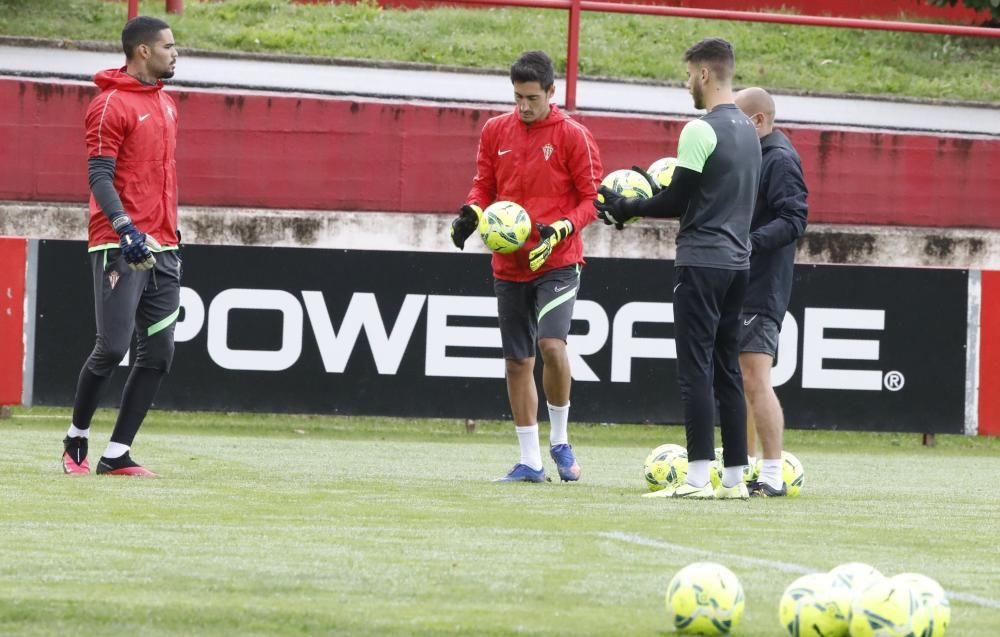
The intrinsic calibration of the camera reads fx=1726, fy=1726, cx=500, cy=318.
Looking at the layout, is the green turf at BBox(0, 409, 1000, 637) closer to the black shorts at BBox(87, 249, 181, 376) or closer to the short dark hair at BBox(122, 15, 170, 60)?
the black shorts at BBox(87, 249, 181, 376)

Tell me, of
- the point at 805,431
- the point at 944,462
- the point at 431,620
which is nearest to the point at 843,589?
the point at 431,620

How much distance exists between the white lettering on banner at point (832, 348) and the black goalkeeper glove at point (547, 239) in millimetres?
6013

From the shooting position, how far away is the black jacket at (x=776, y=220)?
880 cm

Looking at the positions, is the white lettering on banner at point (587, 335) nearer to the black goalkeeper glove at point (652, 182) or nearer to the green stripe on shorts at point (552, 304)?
the green stripe on shorts at point (552, 304)

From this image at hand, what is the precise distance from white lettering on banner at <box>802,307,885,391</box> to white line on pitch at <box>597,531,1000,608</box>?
817 centimetres

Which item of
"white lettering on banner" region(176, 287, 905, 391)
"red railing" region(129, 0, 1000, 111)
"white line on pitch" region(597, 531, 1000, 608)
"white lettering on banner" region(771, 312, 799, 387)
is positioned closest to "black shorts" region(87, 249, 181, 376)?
"white line on pitch" region(597, 531, 1000, 608)

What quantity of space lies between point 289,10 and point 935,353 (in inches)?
471

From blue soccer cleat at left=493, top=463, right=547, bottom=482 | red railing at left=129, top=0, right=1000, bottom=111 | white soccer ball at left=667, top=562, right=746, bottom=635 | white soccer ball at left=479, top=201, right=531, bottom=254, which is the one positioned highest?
red railing at left=129, top=0, right=1000, bottom=111

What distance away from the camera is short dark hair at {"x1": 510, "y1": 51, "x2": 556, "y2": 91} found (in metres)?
8.90

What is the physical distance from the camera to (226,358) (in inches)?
552

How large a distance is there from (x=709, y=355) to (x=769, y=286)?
35.5 inches

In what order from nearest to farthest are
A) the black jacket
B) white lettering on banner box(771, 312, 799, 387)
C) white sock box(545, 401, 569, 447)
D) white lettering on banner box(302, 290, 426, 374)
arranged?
the black jacket → white sock box(545, 401, 569, 447) → white lettering on banner box(302, 290, 426, 374) → white lettering on banner box(771, 312, 799, 387)

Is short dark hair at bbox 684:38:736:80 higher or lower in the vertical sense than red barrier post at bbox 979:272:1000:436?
higher

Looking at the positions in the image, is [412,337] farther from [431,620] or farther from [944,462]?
[431,620]
